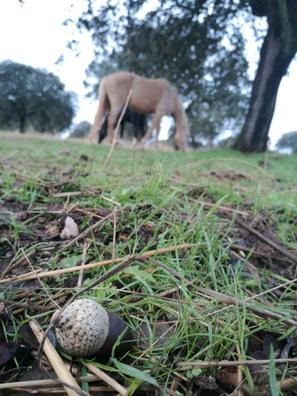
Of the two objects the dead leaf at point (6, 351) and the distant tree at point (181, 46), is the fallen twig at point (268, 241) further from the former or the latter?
the distant tree at point (181, 46)

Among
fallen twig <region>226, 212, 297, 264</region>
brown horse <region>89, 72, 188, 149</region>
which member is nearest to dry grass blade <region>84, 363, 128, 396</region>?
fallen twig <region>226, 212, 297, 264</region>

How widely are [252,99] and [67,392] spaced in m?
9.32

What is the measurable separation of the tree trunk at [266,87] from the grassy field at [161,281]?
7.57 meters

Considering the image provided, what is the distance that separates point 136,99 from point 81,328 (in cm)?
917

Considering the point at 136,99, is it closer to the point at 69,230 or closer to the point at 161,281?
the point at 69,230

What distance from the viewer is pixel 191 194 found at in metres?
1.75

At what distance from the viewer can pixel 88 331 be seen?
2.23ft

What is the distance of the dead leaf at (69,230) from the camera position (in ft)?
3.86

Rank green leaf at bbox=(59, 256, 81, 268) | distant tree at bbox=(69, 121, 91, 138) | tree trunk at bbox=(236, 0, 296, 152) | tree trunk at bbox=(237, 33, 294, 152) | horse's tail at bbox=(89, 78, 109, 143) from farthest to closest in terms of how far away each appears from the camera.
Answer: distant tree at bbox=(69, 121, 91, 138) → horse's tail at bbox=(89, 78, 109, 143) → tree trunk at bbox=(237, 33, 294, 152) → tree trunk at bbox=(236, 0, 296, 152) → green leaf at bbox=(59, 256, 81, 268)

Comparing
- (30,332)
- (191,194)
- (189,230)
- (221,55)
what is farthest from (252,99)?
(30,332)

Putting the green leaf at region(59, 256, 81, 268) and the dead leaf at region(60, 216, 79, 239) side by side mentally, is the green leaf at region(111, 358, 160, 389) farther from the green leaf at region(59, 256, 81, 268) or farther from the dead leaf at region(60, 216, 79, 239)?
the dead leaf at region(60, 216, 79, 239)

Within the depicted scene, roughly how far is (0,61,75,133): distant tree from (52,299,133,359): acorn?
17841 mm

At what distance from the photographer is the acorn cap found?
674 millimetres

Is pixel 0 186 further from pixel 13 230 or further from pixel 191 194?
pixel 191 194
